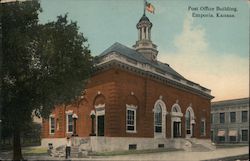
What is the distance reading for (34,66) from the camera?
14.9ft

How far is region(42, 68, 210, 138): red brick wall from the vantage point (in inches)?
163

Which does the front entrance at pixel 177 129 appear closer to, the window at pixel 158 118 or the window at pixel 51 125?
the window at pixel 158 118

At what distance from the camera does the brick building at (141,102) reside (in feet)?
13.5

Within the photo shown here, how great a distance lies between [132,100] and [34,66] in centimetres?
109

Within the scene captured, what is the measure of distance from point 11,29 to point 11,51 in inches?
9.1

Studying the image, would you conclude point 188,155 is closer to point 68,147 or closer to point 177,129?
point 177,129

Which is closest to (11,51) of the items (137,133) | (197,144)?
(137,133)

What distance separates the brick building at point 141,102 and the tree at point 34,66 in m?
0.28

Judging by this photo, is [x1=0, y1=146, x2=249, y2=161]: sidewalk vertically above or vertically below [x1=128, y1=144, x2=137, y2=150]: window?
below

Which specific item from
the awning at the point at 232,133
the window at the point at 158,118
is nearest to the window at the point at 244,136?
the awning at the point at 232,133

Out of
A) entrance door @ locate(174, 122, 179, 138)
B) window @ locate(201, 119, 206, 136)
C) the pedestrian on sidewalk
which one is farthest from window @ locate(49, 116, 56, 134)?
window @ locate(201, 119, 206, 136)

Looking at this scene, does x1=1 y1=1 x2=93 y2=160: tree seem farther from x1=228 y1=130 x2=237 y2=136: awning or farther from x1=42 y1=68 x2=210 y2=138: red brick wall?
x1=228 y1=130 x2=237 y2=136: awning

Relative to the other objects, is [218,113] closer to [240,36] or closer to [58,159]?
[240,36]

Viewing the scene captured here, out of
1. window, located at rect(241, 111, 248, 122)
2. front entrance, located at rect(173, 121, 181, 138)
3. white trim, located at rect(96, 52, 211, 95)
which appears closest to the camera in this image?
window, located at rect(241, 111, 248, 122)
